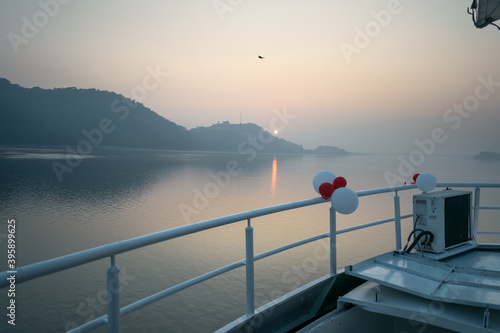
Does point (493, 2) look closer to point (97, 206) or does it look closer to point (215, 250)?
point (215, 250)

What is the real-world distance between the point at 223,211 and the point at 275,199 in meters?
8.80

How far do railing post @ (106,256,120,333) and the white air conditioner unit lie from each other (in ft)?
11.7

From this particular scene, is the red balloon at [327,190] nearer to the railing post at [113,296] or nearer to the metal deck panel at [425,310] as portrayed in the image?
the metal deck panel at [425,310]

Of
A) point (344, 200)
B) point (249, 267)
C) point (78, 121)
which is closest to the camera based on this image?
point (249, 267)

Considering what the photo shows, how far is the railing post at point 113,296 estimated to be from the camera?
4.67ft

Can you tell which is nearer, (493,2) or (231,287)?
(493,2)

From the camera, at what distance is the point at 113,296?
145 centimetres

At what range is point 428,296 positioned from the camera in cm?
245

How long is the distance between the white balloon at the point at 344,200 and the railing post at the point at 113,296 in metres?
2.04

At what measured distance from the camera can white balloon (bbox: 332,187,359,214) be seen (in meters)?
2.89

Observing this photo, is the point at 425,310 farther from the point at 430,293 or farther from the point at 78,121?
the point at 78,121

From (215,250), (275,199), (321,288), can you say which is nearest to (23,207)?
(215,250)

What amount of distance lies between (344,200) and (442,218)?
1.70 metres
